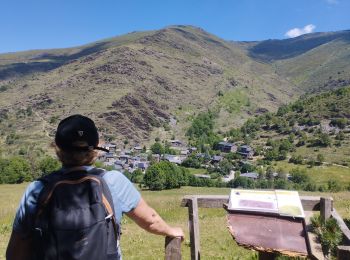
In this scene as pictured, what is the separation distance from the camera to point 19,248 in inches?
120

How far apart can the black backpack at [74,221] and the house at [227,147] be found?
132 m

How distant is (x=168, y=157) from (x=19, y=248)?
120183 millimetres

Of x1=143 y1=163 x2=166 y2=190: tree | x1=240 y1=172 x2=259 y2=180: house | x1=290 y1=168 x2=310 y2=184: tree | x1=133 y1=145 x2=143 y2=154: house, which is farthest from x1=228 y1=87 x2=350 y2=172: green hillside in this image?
x1=143 y1=163 x2=166 y2=190: tree

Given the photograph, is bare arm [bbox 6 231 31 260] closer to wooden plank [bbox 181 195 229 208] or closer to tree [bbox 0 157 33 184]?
wooden plank [bbox 181 195 229 208]

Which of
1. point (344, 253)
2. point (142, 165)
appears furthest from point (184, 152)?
point (344, 253)

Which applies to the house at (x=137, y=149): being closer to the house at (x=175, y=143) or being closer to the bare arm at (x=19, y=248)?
the house at (x=175, y=143)

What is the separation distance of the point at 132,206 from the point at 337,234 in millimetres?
2857

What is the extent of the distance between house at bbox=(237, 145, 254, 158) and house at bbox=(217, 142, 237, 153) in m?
6.57

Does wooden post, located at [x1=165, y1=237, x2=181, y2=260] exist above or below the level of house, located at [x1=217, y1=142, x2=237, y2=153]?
above

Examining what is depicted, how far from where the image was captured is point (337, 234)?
4.92m

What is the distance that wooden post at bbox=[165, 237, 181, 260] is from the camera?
3.74 meters

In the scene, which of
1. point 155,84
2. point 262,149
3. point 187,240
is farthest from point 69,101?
point 187,240

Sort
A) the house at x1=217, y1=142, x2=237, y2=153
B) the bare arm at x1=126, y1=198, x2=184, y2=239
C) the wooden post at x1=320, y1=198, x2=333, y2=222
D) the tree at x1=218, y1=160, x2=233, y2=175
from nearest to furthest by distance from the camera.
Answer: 1. the bare arm at x1=126, y1=198, x2=184, y2=239
2. the wooden post at x1=320, y1=198, x2=333, y2=222
3. the tree at x1=218, y1=160, x2=233, y2=175
4. the house at x1=217, y1=142, x2=237, y2=153

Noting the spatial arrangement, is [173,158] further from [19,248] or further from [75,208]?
[75,208]
